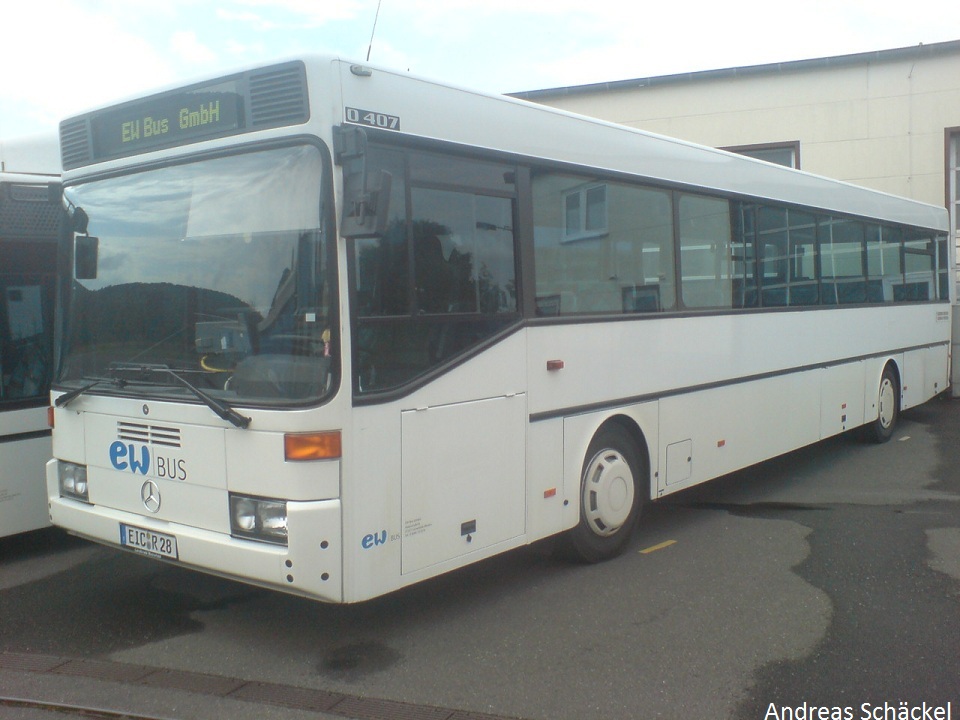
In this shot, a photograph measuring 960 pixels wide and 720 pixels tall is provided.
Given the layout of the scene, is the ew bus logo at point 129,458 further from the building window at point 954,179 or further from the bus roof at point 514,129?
the building window at point 954,179

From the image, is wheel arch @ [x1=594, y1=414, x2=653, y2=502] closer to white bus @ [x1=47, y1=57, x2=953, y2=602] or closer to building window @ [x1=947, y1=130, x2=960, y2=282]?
white bus @ [x1=47, y1=57, x2=953, y2=602]

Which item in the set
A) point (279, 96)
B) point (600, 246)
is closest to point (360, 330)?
point (279, 96)

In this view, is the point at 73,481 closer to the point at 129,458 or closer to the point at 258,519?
the point at 129,458

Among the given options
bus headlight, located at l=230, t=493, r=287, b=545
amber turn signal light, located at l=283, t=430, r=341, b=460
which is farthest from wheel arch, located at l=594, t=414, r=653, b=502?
bus headlight, located at l=230, t=493, r=287, b=545

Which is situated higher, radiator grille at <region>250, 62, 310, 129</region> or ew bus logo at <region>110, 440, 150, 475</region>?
radiator grille at <region>250, 62, 310, 129</region>

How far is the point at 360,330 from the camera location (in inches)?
190

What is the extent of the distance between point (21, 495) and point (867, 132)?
18.1 metres

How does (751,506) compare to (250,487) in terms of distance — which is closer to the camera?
(250,487)

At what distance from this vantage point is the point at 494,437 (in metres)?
5.68

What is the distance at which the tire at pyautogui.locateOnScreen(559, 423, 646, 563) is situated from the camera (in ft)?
21.7

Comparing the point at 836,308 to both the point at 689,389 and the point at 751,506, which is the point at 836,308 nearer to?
the point at 751,506

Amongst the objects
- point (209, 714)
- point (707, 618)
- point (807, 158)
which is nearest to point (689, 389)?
point (707, 618)

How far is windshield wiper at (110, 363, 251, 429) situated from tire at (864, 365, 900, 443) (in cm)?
943

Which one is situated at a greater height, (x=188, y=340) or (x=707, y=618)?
(x=188, y=340)
